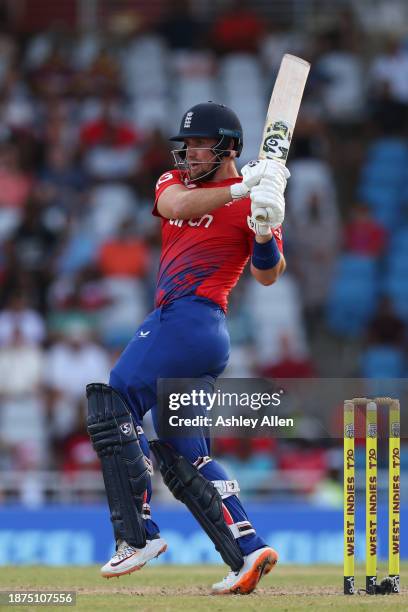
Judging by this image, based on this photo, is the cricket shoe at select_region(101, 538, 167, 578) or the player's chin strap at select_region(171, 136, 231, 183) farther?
the player's chin strap at select_region(171, 136, 231, 183)

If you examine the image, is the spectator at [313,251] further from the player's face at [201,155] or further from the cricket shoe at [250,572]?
the cricket shoe at [250,572]

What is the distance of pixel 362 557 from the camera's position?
928 cm

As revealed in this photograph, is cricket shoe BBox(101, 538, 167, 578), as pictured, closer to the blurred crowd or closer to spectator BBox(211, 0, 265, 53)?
the blurred crowd

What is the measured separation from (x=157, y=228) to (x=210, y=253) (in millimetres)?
6250

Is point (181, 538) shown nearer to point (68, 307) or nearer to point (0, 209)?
point (68, 307)

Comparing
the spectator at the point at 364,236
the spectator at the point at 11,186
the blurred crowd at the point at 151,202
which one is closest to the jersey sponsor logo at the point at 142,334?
the blurred crowd at the point at 151,202

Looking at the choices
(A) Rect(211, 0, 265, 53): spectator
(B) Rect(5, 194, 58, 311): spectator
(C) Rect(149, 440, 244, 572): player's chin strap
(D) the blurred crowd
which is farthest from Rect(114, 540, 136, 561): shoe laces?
(A) Rect(211, 0, 265, 53): spectator

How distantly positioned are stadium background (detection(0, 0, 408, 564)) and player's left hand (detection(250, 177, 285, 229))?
166 inches

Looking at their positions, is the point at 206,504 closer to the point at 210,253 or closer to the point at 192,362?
the point at 192,362

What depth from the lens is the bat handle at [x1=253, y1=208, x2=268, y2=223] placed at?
5441 millimetres

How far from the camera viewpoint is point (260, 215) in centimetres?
547

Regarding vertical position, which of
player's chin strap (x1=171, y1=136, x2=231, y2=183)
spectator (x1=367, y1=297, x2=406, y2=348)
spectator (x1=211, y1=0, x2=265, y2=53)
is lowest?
player's chin strap (x1=171, y1=136, x2=231, y2=183)

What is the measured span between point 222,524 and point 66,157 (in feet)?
25.0

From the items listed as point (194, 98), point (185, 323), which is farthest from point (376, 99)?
point (185, 323)
